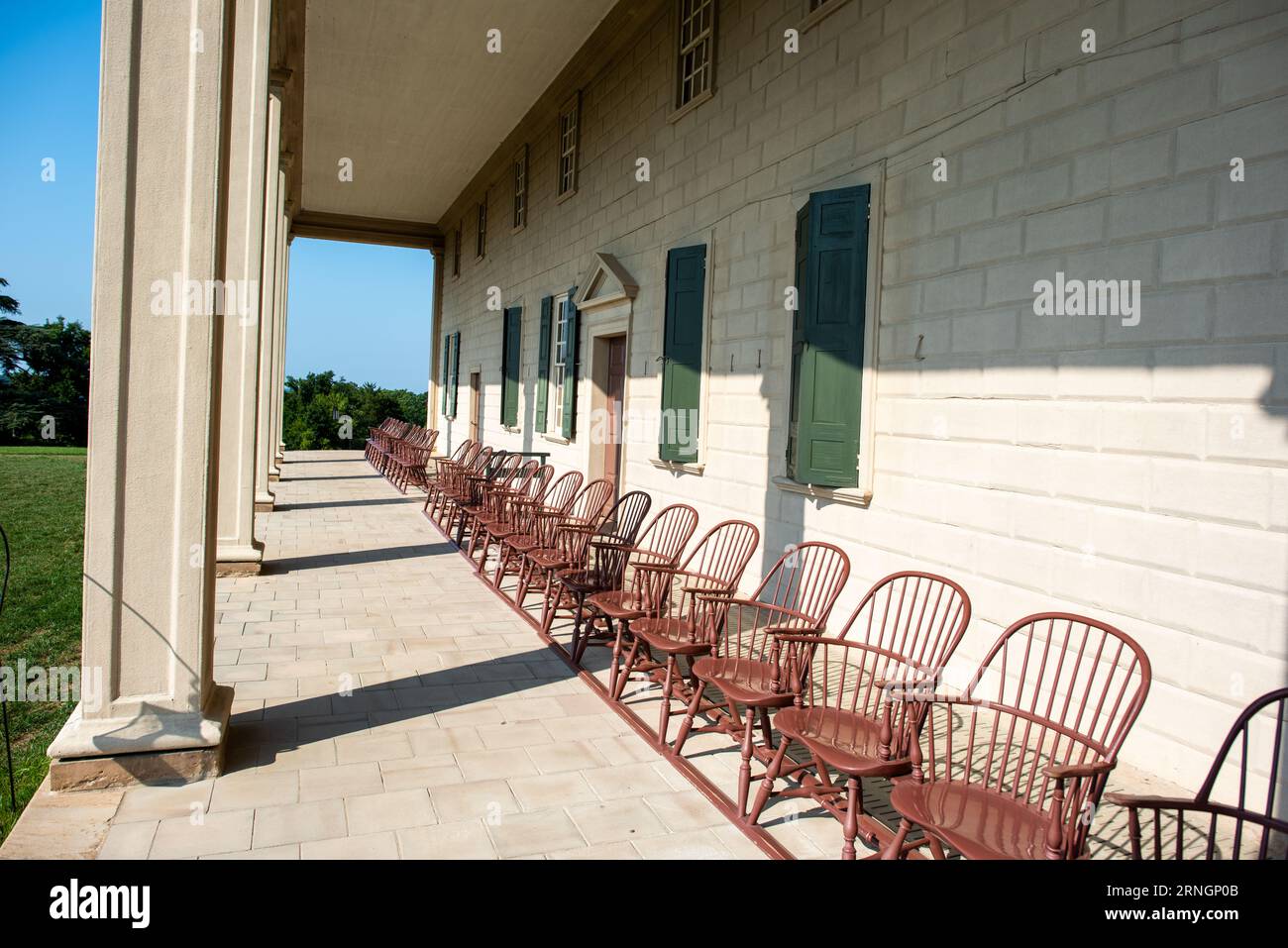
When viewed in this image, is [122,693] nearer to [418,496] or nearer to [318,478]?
[418,496]

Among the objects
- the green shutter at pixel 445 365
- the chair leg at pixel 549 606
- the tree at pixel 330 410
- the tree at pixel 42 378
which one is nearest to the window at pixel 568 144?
the chair leg at pixel 549 606

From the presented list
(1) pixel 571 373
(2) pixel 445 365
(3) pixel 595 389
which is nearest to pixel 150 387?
(3) pixel 595 389

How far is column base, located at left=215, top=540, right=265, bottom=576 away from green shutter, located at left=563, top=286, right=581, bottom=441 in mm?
4147

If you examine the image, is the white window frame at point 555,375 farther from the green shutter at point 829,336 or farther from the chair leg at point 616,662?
the chair leg at point 616,662

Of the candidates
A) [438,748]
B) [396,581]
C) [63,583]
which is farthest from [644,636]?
[63,583]

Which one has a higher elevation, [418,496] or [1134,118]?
[1134,118]

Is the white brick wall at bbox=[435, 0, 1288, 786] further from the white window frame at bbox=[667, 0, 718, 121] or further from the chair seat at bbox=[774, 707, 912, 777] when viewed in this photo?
the chair seat at bbox=[774, 707, 912, 777]

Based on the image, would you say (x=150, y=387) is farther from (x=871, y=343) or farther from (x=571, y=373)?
(x=571, y=373)

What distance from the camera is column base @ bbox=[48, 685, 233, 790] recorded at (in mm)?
2945

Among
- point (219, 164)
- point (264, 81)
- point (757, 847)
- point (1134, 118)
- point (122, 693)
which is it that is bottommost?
point (757, 847)

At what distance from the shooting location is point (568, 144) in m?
10.9

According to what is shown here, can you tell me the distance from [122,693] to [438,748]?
1.16m

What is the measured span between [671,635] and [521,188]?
10.6m

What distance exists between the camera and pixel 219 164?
3.05m
